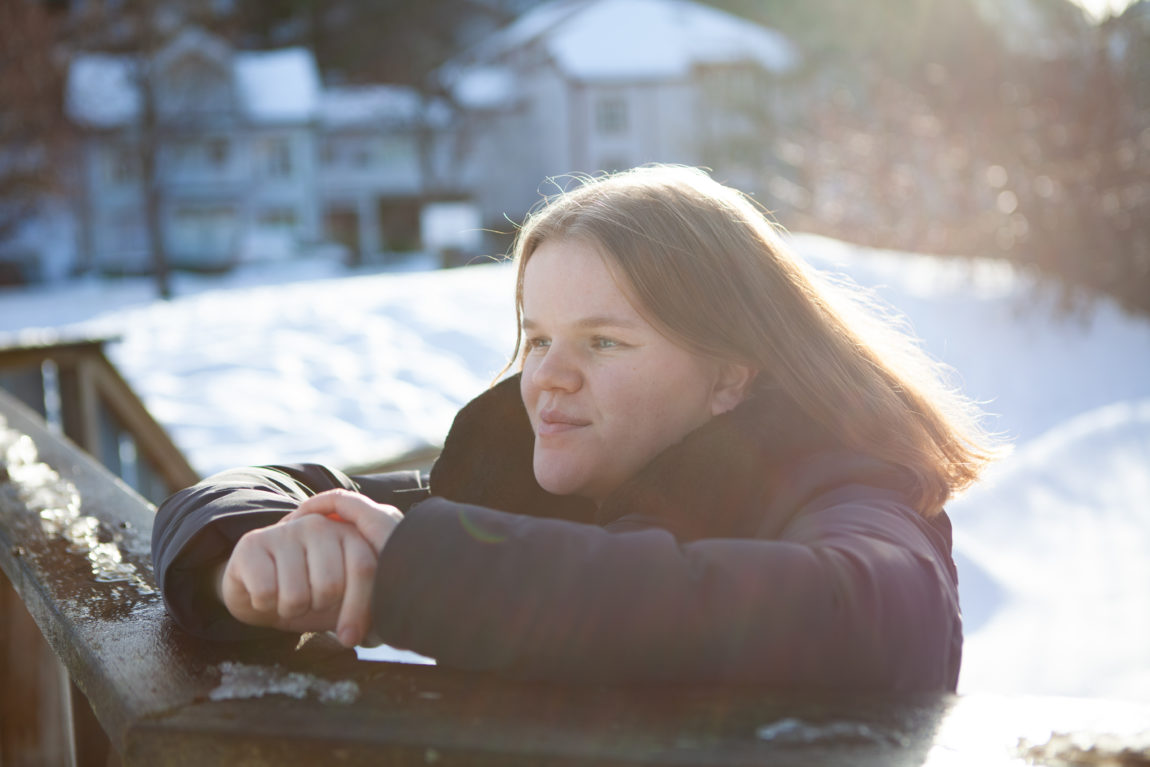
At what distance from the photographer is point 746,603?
33.9 inches

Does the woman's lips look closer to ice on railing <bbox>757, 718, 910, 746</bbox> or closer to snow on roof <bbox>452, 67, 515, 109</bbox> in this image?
ice on railing <bbox>757, 718, 910, 746</bbox>

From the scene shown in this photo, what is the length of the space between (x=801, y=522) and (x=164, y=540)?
695mm

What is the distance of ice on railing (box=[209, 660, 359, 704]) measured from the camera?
0.84 meters

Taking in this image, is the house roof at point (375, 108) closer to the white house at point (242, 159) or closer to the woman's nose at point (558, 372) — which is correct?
the white house at point (242, 159)

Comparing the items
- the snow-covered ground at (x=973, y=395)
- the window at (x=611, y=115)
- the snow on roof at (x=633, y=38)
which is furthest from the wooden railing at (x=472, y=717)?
the window at (x=611, y=115)

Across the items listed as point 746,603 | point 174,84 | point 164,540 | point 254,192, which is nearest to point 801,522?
point 746,603

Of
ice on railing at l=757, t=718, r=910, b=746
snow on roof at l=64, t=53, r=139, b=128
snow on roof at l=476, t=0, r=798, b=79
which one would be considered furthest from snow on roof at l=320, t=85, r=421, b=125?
ice on railing at l=757, t=718, r=910, b=746

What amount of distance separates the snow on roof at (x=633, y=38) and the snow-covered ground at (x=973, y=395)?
2925 cm

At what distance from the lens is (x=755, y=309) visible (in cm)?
146

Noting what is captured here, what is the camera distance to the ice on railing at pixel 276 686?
0.84 meters

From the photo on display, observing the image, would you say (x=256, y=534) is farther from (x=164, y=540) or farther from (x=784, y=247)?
(x=784, y=247)

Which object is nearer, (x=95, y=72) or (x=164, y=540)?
(x=164, y=540)

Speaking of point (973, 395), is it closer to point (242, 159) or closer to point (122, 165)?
point (122, 165)

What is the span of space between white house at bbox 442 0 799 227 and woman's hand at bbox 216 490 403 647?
1448 inches
